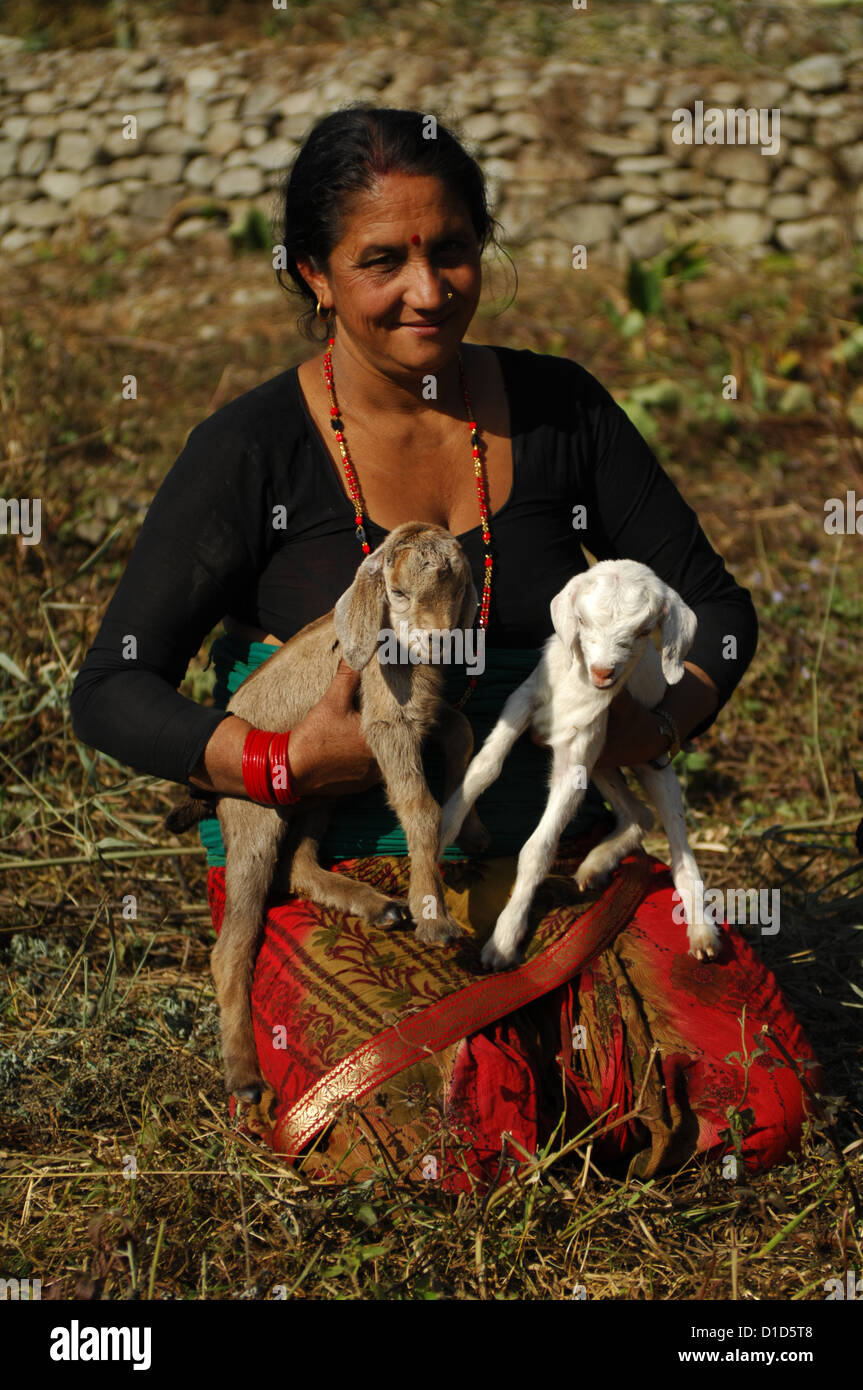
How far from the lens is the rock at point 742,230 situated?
9977mm

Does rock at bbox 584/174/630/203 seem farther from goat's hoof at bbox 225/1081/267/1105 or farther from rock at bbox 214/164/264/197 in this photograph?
goat's hoof at bbox 225/1081/267/1105

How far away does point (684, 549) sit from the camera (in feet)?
11.1

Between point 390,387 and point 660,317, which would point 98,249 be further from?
point 390,387

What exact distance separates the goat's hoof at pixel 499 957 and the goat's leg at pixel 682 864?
445 millimetres

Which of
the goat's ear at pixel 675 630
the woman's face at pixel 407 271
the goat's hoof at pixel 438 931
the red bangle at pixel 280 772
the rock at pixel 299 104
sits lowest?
the goat's hoof at pixel 438 931

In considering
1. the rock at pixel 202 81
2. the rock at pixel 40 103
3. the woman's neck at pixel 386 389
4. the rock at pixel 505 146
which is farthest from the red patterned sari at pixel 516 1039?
the rock at pixel 40 103

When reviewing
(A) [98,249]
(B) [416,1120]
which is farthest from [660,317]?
(B) [416,1120]

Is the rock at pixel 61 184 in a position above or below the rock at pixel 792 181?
above

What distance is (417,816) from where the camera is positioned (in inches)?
111

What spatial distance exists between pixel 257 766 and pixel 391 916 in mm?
469

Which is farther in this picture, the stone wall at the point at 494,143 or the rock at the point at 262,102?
the rock at the point at 262,102

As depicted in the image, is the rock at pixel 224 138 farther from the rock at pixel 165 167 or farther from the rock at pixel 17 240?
the rock at pixel 17 240

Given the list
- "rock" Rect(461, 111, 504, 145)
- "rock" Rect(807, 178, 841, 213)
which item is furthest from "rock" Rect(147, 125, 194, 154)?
"rock" Rect(807, 178, 841, 213)

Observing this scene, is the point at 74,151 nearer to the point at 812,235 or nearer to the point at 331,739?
the point at 812,235
